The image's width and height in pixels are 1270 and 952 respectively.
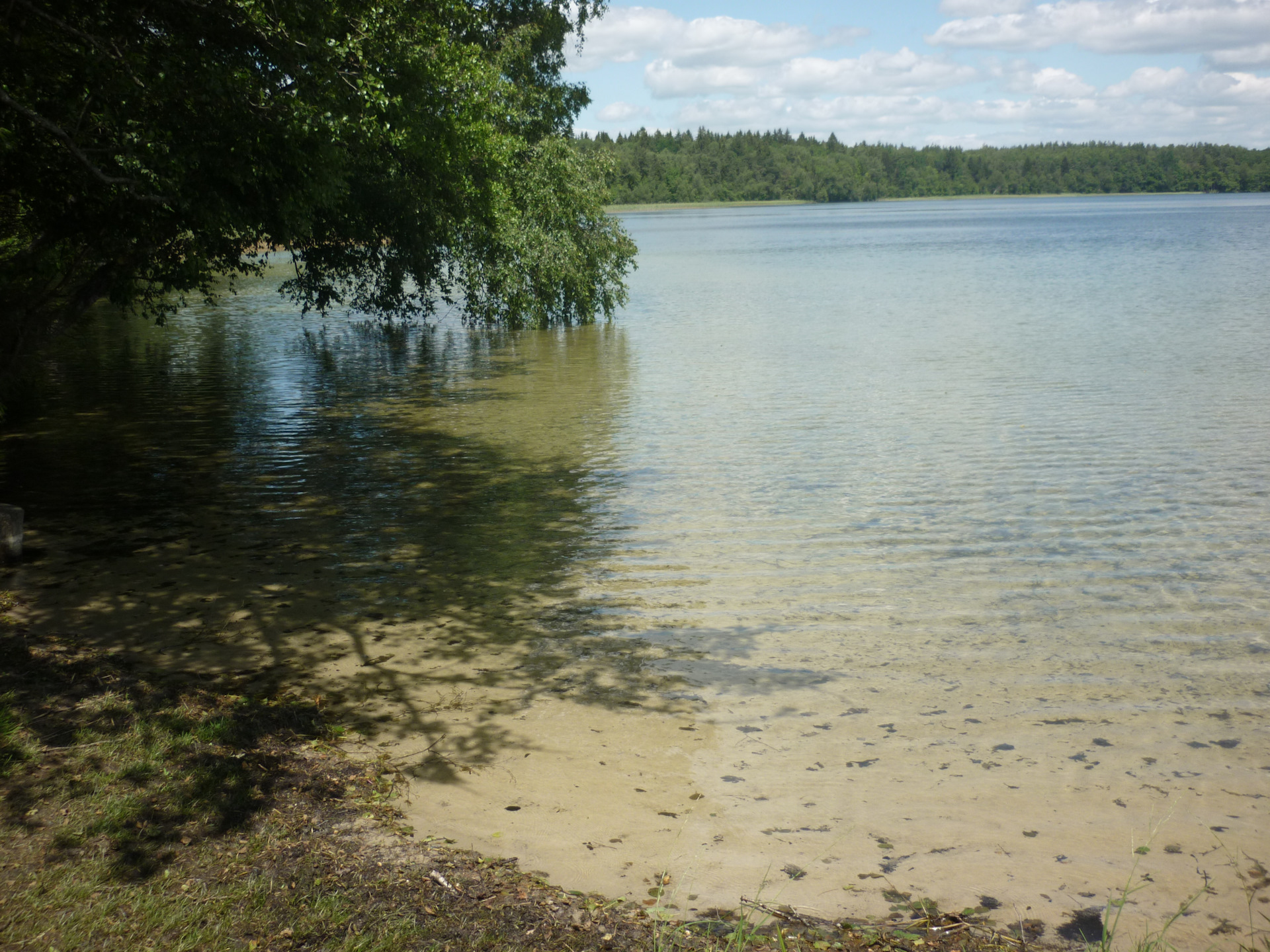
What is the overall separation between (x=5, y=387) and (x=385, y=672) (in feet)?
37.7

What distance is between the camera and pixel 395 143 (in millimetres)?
13375

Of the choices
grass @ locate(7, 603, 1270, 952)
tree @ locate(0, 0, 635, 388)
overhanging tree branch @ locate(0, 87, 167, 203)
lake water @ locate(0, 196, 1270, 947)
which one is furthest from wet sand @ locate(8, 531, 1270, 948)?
tree @ locate(0, 0, 635, 388)

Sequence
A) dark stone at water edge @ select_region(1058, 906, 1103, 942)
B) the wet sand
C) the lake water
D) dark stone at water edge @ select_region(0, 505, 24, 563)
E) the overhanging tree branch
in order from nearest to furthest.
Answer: dark stone at water edge @ select_region(1058, 906, 1103, 942), the wet sand, the lake water, the overhanging tree branch, dark stone at water edge @ select_region(0, 505, 24, 563)

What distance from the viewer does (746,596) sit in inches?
330

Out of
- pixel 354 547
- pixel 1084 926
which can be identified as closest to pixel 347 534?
pixel 354 547

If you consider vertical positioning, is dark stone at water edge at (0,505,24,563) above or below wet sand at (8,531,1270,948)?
above

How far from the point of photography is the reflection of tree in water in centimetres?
A: 695

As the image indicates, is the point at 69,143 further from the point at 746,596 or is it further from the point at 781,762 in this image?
the point at 781,762

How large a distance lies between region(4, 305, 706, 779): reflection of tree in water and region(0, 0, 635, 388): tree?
257 cm

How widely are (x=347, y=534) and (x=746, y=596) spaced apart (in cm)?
433

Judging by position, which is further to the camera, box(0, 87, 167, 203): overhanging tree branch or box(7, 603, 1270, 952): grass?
box(0, 87, 167, 203): overhanging tree branch

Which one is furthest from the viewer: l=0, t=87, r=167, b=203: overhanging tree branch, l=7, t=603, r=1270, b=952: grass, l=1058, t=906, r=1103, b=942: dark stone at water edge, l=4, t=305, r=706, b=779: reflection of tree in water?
l=0, t=87, r=167, b=203: overhanging tree branch

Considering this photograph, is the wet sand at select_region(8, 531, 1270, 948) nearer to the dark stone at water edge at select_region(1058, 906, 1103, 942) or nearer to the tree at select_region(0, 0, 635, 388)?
the dark stone at water edge at select_region(1058, 906, 1103, 942)

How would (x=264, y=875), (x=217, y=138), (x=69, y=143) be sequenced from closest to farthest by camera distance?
1. (x=264, y=875)
2. (x=69, y=143)
3. (x=217, y=138)
